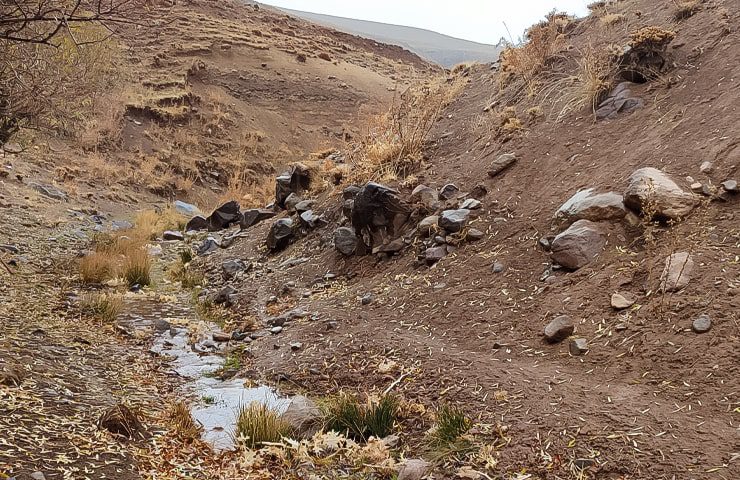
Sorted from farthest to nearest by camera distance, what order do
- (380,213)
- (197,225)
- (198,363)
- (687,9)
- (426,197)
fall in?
(197,225)
(687,9)
(426,197)
(380,213)
(198,363)

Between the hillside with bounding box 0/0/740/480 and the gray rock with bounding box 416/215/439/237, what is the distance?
0.09 ft

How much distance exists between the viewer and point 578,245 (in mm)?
3912

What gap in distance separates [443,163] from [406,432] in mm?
4115

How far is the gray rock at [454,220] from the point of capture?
5.18m

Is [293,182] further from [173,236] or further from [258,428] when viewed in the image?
[258,428]

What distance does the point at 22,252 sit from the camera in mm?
6992

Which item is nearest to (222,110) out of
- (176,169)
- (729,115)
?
(176,169)

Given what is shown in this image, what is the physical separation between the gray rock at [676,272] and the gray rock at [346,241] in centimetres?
328

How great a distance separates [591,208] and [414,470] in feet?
7.59

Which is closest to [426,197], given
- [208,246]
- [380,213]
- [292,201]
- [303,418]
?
[380,213]

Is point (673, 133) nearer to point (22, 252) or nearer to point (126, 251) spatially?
point (126, 251)

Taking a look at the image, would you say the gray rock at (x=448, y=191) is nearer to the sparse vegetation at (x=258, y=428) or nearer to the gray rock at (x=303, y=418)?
the gray rock at (x=303, y=418)

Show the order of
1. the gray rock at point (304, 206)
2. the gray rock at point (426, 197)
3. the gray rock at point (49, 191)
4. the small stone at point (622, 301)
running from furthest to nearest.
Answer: the gray rock at point (49, 191)
the gray rock at point (304, 206)
the gray rock at point (426, 197)
the small stone at point (622, 301)

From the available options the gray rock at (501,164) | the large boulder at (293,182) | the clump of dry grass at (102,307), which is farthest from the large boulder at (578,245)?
the large boulder at (293,182)
